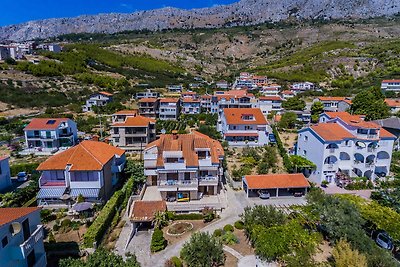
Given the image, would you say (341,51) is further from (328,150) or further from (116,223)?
(116,223)

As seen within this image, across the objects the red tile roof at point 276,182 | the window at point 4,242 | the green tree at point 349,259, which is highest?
the window at point 4,242

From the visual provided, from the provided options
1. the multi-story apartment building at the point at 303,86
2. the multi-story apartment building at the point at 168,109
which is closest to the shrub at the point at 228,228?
the multi-story apartment building at the point at 168,109

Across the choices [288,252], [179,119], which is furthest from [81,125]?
[288,252]

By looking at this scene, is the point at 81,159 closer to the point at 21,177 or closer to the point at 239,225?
the point at 21,177

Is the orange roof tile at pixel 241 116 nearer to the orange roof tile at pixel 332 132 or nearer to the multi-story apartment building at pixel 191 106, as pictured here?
the orange roof tile at pixel 332 132

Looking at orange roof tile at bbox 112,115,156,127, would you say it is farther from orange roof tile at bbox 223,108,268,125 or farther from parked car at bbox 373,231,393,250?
parked car at bbox 373,231,393,250

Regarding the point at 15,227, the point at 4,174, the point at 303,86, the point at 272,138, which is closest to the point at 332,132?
the point at 272,138
